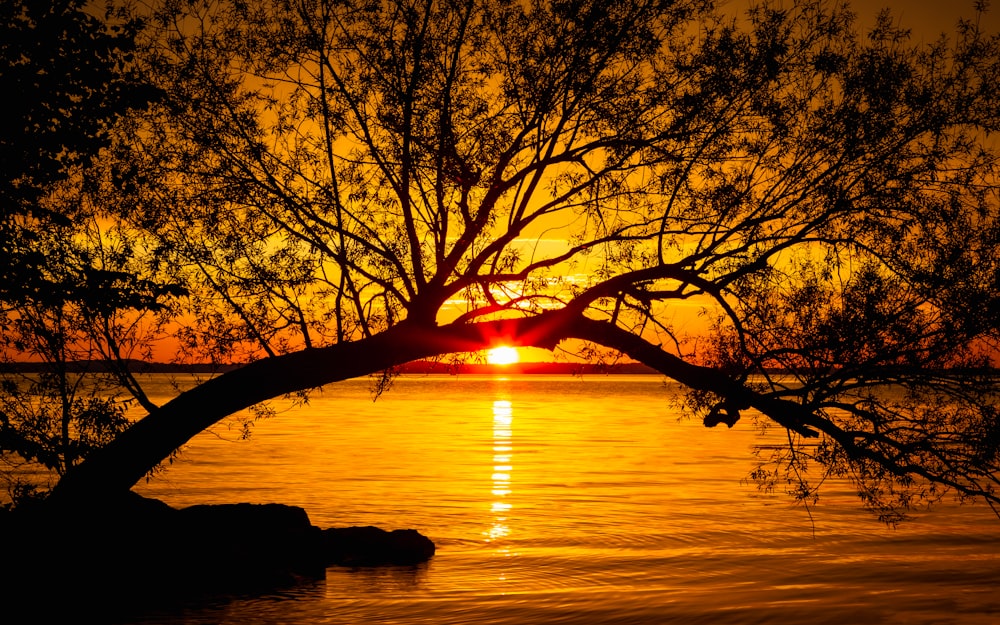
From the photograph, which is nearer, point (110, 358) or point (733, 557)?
point (110, 358)

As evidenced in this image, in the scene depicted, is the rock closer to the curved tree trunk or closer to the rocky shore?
the rocky shore

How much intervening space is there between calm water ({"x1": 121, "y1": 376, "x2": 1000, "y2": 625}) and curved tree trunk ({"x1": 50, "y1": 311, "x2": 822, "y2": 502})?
9.20 feet

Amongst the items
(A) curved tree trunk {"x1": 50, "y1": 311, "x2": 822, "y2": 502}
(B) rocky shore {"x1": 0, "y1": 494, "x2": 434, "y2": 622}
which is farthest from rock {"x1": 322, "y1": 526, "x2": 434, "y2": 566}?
(A) curved tree trunk {"x1": 50, "y1": 311, "x2": 822, "y2": 502}

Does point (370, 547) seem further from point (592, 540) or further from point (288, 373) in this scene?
point (288, 373)

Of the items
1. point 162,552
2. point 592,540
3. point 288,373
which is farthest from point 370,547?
point 288,373

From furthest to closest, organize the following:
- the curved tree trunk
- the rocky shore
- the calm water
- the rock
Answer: the rock
the calm water
the rocky shore
the curved tree trunk

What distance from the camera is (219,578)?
21781 millimetres

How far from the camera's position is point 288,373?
17.0 meters

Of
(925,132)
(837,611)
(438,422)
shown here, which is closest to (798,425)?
(925,132)

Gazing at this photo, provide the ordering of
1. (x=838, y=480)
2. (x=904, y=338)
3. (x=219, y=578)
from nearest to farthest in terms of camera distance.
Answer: (x=904, y=338), (x=219, y=578), (x=838, y=480)

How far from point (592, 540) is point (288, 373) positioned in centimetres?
1720

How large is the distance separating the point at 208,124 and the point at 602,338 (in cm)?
786

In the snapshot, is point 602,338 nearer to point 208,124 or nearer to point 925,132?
point 925,132

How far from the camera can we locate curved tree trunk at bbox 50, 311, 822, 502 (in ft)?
55.1
